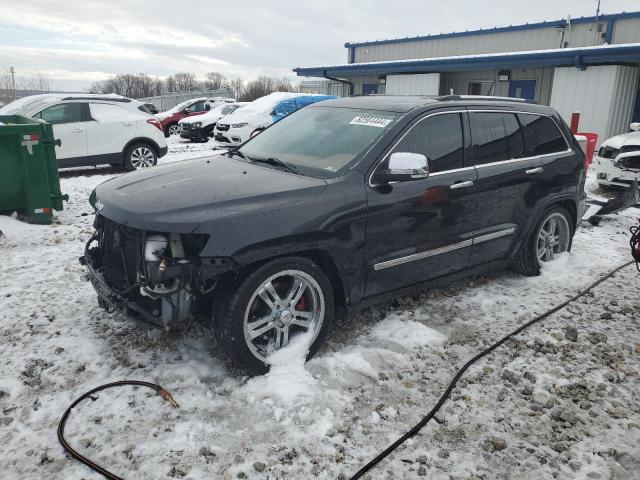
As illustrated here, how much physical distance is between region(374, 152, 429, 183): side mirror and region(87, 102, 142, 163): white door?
8.73 meters

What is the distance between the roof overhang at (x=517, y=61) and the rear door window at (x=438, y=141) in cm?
1309

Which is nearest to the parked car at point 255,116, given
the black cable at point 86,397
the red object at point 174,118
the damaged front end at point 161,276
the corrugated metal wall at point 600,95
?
the red object at point 174,118

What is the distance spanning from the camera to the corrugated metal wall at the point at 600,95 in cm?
1509

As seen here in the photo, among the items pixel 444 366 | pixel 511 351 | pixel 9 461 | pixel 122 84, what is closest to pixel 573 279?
pixel 511 351

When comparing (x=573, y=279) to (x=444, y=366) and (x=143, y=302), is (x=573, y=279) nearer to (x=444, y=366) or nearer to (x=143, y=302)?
(x=444, y=366)

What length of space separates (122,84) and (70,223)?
77361 mm

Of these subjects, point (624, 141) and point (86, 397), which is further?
point (624, 141)

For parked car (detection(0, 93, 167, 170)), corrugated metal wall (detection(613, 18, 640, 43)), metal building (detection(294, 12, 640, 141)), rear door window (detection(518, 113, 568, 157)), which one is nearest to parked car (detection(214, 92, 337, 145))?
parked car (detection(0, 93, 167, 170))

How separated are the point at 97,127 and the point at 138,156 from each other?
1.01m

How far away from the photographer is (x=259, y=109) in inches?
644

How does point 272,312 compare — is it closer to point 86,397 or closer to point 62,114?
point 86,397

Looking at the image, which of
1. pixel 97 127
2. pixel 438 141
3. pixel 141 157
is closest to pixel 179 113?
pixel 141 157

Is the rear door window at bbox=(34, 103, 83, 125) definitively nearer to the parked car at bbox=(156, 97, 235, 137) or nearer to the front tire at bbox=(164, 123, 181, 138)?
the parked car at bbox=(156, 97, 235, 137)

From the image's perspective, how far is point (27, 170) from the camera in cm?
661
